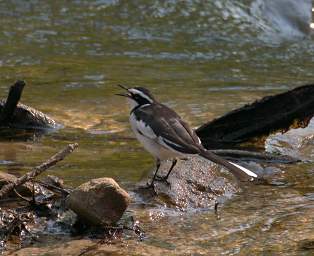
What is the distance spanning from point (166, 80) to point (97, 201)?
715cm

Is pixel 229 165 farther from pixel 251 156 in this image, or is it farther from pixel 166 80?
pixel 166 80

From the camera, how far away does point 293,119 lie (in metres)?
10.0

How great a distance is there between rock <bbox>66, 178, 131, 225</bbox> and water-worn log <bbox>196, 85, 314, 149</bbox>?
3097 millimetres

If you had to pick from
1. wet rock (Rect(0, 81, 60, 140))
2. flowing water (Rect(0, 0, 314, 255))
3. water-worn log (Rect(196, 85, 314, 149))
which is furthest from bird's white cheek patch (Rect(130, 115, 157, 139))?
wet rock (Rect(0, 81, 60, 140))

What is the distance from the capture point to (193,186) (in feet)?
27.1

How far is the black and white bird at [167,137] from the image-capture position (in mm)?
8055

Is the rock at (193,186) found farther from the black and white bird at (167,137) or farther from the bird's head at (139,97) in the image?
the bird's head at (139,97)

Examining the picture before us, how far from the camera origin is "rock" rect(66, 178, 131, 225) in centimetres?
702

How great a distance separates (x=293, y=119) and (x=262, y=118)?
304 millimetres

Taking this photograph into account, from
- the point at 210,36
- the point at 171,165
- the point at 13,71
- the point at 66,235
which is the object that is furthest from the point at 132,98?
the point at 210,36

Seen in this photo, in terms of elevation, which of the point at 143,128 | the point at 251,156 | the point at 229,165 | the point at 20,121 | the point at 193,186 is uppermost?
the point at 143,128

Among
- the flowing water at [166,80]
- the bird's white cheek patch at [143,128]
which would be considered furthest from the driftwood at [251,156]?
the bird's white cheek patch at [143,128]

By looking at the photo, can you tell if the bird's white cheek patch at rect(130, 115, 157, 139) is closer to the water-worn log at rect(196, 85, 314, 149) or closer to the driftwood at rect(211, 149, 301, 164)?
the driftwood at rect(211, 149, 301, 164)

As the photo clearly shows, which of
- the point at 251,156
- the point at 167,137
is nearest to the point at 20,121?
the point at 251,156
